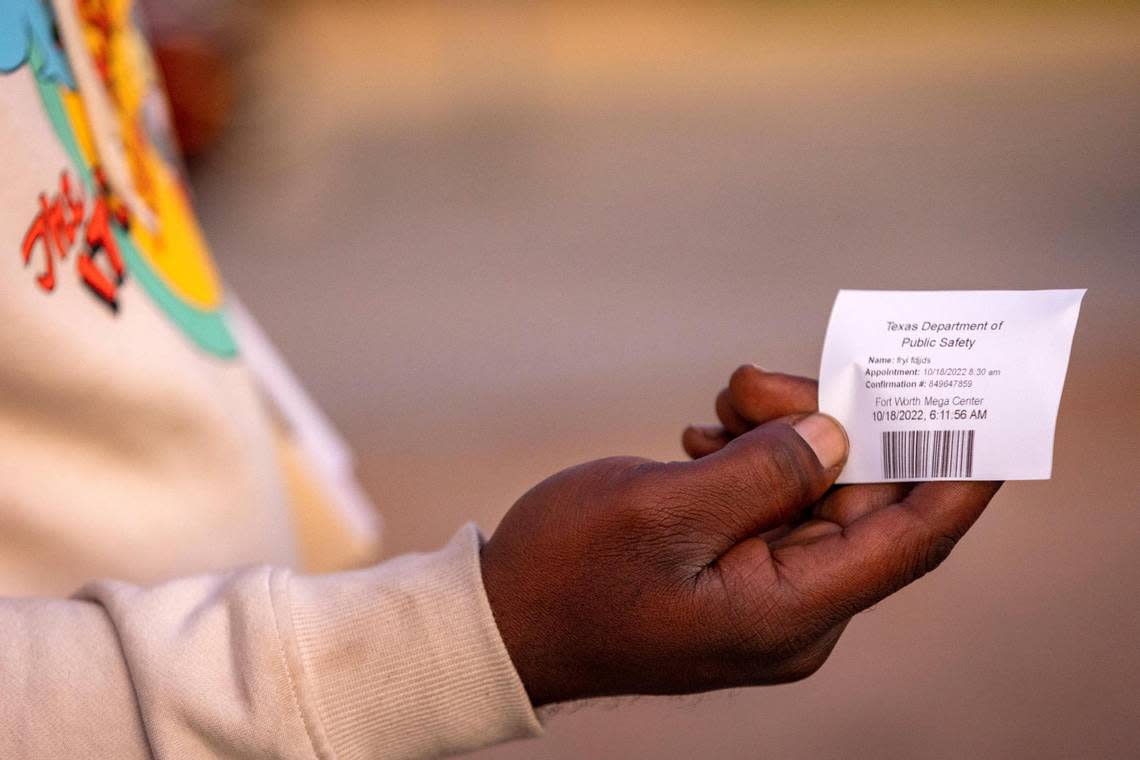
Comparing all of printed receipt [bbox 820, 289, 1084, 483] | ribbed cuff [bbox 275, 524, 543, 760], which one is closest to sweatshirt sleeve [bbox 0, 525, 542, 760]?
ribbed cuff [bbox 275, 524, 543, 760]

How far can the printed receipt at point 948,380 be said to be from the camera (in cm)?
73

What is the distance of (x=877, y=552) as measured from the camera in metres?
0.70

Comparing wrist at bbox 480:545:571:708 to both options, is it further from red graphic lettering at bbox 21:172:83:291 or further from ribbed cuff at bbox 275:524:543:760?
red graphic lettering at bbox 21:172:83:291

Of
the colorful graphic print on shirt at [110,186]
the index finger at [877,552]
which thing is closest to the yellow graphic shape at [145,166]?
the colorful graphic print on shirt at [110,186]

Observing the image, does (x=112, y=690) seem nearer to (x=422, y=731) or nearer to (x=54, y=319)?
(x=422, y=731)

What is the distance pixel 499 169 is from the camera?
5.97 metres

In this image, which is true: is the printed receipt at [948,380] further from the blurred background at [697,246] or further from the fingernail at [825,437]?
the blurred background at [697,246]

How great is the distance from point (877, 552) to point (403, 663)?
0.31m

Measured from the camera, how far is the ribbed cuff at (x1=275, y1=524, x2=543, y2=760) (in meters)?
0.67

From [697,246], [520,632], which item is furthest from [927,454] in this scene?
[697,246]

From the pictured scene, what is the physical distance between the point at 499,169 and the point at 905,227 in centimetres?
247

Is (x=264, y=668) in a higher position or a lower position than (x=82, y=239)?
lower

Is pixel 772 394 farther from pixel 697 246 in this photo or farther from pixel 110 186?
pixel 697 246

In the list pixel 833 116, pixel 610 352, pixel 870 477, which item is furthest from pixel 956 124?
pixel 870 477
